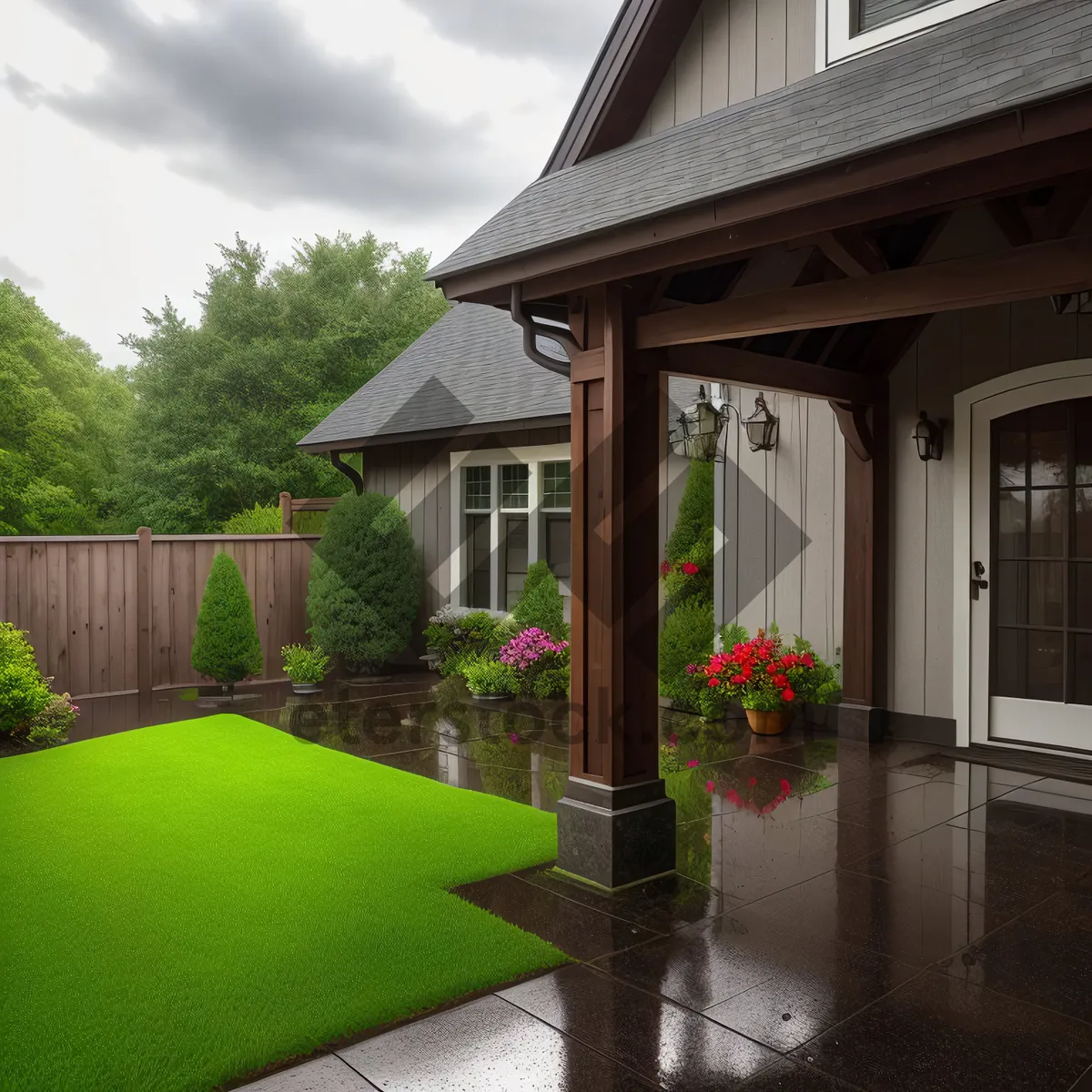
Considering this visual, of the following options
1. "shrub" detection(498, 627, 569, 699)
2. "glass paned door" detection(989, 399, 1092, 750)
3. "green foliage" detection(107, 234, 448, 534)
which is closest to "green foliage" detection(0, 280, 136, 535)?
"green foliage" detection(107, 234, 448, 534)

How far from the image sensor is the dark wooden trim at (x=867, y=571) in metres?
6.32

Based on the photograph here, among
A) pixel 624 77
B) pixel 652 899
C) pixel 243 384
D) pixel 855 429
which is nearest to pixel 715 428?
pixel 855 429

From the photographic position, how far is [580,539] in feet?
13.5

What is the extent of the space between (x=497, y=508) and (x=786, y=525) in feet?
12.5

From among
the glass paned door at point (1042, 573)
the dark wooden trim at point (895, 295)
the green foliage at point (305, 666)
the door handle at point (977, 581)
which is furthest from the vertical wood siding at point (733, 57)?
the green foliage at point (305, 666)

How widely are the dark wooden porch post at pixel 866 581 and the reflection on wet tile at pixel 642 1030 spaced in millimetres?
3958

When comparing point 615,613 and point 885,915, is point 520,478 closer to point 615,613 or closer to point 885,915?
point 615,613

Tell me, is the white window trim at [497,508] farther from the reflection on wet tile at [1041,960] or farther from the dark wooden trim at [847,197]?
the reflection on wet tile at [1041,960]

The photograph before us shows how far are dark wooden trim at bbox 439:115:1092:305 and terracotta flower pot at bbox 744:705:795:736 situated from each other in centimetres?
385

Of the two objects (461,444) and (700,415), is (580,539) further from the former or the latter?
(461,444)

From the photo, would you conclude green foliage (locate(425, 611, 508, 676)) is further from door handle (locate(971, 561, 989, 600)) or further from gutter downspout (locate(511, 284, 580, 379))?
gutter downspout (locate(511, 284, 580, 379))

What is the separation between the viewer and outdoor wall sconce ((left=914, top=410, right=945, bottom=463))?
6090mm

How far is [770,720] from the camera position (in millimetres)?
6672

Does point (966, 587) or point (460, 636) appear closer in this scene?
point (966, 587)
